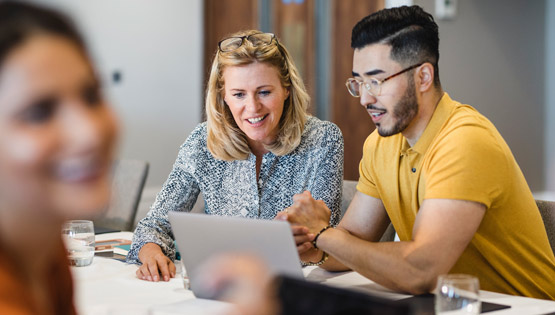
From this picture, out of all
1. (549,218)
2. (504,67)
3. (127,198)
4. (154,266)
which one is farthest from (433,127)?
(504,67)

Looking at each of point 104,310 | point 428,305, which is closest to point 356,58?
point 428,305

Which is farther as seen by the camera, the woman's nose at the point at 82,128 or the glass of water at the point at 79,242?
the glass of water at the point at 79,242

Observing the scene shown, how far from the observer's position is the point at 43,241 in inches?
18.1

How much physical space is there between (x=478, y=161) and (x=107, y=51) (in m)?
4.44

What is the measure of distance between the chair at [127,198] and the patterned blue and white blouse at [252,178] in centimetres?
82

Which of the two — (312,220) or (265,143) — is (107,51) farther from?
(312,220)

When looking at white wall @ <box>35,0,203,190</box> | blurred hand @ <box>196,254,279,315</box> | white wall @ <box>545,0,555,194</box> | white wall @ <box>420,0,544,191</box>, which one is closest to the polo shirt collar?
blurred hand @ <box>196,254,279,315</box>

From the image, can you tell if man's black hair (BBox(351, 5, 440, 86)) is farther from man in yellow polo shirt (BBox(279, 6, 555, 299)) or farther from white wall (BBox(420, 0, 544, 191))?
white wall (BBox(420, 0, 544, 191))

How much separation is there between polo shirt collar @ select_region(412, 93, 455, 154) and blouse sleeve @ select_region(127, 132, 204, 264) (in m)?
0.78

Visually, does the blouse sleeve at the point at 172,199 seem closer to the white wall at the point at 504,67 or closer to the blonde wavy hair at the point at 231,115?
the blonde wavy hair at the point at 231,115

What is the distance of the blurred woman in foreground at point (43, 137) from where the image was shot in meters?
0.41

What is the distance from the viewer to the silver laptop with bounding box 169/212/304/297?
1345 mm

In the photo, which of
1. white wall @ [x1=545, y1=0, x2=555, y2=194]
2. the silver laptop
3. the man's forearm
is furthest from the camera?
white wall @ [x1=545, y1=0, x2=555, y2=194]

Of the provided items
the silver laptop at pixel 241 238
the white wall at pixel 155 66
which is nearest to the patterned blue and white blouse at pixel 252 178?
the silver laptop at pixel 241 238
